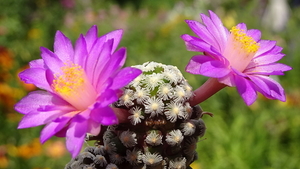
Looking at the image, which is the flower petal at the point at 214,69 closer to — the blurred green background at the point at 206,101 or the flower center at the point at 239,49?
the flower center at the point at 239,49

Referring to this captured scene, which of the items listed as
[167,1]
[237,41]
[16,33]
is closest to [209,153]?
[237,41]

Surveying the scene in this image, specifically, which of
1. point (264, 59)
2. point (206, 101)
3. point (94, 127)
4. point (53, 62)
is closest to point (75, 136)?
point (94, 127)

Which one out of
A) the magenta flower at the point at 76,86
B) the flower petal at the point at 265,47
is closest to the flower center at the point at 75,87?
the magenta flower at the point at 76,86

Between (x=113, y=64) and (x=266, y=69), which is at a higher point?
(x=113, y=64)

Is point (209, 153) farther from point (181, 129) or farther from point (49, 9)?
point (49, 9)

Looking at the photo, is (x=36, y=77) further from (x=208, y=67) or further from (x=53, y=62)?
(x=208, y=67)
